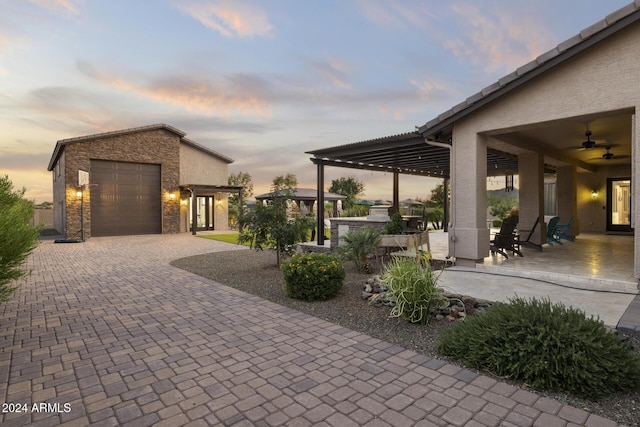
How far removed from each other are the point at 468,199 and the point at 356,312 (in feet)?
12.8

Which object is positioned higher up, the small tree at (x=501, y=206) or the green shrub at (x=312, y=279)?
the small tree at (x=501, y=206)

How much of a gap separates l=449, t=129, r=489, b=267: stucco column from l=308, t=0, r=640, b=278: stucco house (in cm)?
2

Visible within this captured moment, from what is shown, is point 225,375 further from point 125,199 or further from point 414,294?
point 125,199

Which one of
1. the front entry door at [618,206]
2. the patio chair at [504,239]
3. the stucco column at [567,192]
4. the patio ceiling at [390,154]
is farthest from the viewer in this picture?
the front entry door at [618,206]

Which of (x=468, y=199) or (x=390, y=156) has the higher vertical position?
(x=390, y=156)

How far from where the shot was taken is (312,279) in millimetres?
5609

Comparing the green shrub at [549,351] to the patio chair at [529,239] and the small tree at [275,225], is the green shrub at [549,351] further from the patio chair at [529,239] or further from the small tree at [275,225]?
the patio chair at [529,239]

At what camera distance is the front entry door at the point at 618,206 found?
13920 millimetres

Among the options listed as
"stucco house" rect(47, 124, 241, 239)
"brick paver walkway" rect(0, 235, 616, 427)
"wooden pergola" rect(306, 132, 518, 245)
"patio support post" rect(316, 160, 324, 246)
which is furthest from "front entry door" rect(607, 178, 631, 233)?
"stucco house" rect(47, 124, 241, 239)

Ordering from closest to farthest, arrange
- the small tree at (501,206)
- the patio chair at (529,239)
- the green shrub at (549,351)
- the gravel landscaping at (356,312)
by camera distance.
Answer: the gravel landscaping at (356,312), the green shrub at (549,351), the patio chair at (529,239), the small tree at (501,206)

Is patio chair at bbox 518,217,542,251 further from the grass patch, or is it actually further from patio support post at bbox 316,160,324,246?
the grass patch

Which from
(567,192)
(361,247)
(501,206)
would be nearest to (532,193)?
(567,192)

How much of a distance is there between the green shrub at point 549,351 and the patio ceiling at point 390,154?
239 inches

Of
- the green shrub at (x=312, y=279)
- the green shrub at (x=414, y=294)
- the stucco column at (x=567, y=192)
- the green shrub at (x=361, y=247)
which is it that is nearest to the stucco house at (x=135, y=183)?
the green shrub at (x=361, y=247)
